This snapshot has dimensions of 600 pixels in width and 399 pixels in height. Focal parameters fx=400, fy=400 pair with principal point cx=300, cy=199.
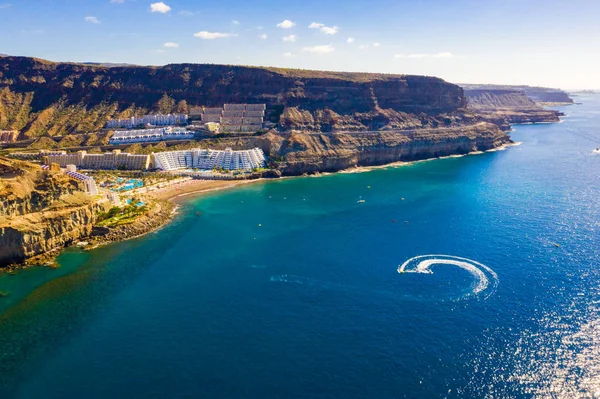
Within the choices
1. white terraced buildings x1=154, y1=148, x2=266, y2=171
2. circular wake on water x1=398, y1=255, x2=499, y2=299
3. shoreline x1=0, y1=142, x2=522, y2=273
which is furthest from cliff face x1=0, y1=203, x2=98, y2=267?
circular wake on water x1=398, y1=255, x2=499, y2=299

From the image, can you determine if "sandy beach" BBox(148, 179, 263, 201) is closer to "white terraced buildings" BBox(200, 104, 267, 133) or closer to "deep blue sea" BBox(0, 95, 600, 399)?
"deep blue sea" BBox(0, 95, 600, 399)

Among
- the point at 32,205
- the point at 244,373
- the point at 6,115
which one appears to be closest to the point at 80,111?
the point at 6,115

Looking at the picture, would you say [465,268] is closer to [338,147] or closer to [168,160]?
[338,147]

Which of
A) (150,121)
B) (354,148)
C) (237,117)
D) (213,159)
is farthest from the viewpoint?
(237,117)

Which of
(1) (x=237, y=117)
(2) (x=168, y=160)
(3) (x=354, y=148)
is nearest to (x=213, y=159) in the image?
(2) (x=168, y=160)

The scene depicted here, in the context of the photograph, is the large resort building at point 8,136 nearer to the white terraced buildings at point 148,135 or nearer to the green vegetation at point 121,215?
the white terraced buildings at point 148,135

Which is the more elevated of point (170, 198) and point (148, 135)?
point (148, 135)

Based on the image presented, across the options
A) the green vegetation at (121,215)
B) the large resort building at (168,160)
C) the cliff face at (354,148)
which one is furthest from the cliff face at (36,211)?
the cliff face at (354,148)
